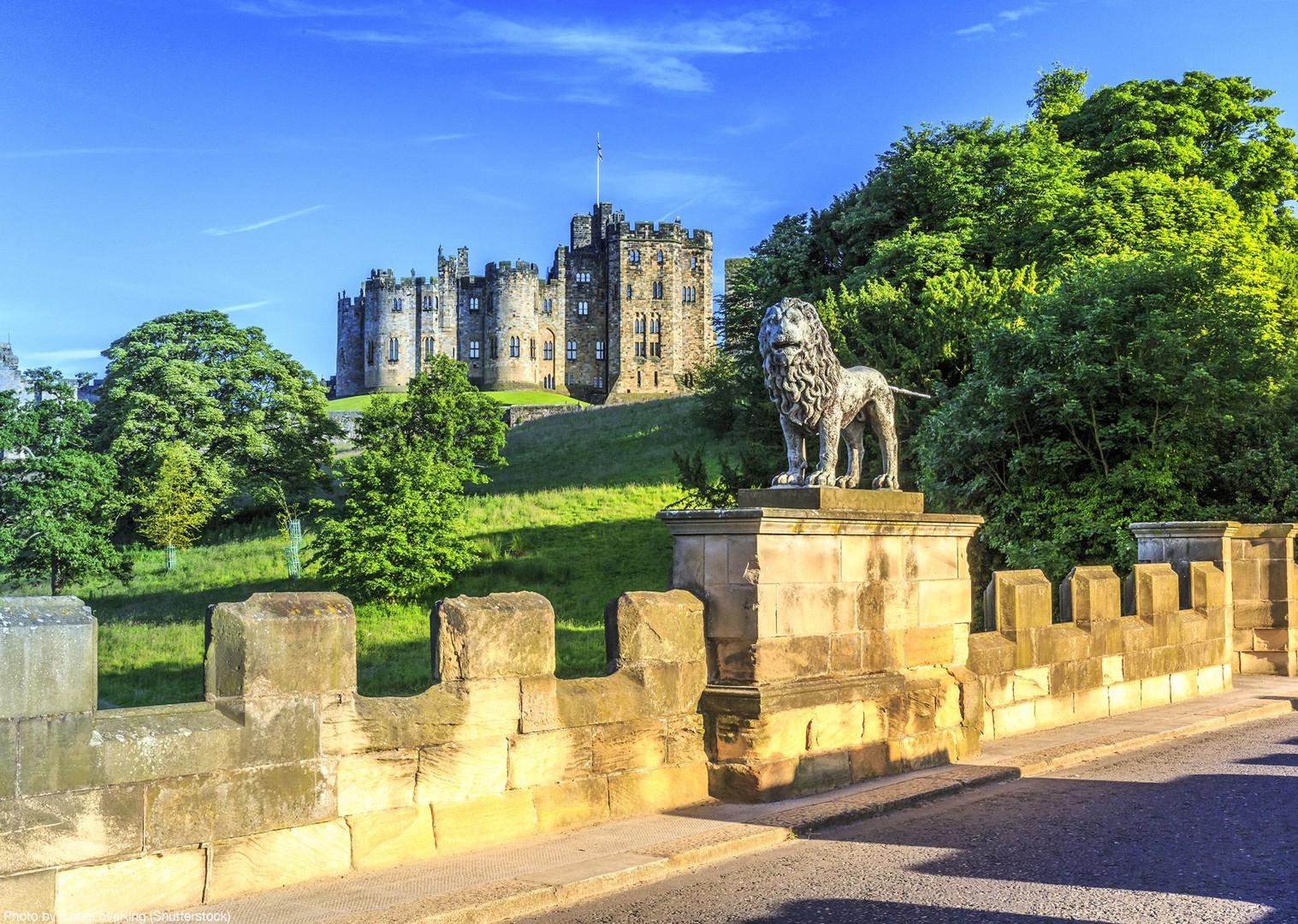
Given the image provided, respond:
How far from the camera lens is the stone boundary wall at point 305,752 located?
508 cm

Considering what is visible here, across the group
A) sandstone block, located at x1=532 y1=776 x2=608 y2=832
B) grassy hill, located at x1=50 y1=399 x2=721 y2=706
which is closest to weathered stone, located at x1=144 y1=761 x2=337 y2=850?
sandstone block, located at x1=532 y1=776 x2=608 y2=832

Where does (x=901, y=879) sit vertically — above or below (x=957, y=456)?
below

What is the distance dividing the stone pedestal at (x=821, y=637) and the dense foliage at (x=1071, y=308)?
474 inches

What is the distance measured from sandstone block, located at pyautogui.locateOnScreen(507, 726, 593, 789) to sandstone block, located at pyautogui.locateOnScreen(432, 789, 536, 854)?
97 mm

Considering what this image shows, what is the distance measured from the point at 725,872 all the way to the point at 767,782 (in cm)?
163

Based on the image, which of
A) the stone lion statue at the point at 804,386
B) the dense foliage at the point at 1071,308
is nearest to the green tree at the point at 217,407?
the dense foliage at the point at 1071,308

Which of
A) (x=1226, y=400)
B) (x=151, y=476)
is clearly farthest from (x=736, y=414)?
(x=151, y=476)

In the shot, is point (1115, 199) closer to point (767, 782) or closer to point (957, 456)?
point (957, 456)

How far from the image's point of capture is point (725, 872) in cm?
644

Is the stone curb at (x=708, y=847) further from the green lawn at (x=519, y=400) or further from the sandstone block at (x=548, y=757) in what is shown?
the green lawn at (x=519, y=400)

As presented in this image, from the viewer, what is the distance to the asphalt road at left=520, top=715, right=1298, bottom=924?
5.70m

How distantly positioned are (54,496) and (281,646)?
38.9m

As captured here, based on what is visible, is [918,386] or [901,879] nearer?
Result: [901,879]

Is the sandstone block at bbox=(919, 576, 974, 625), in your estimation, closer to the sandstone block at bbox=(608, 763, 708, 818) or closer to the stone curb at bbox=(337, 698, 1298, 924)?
the stone curb at bbox=(337, 698, 1298, 924)
